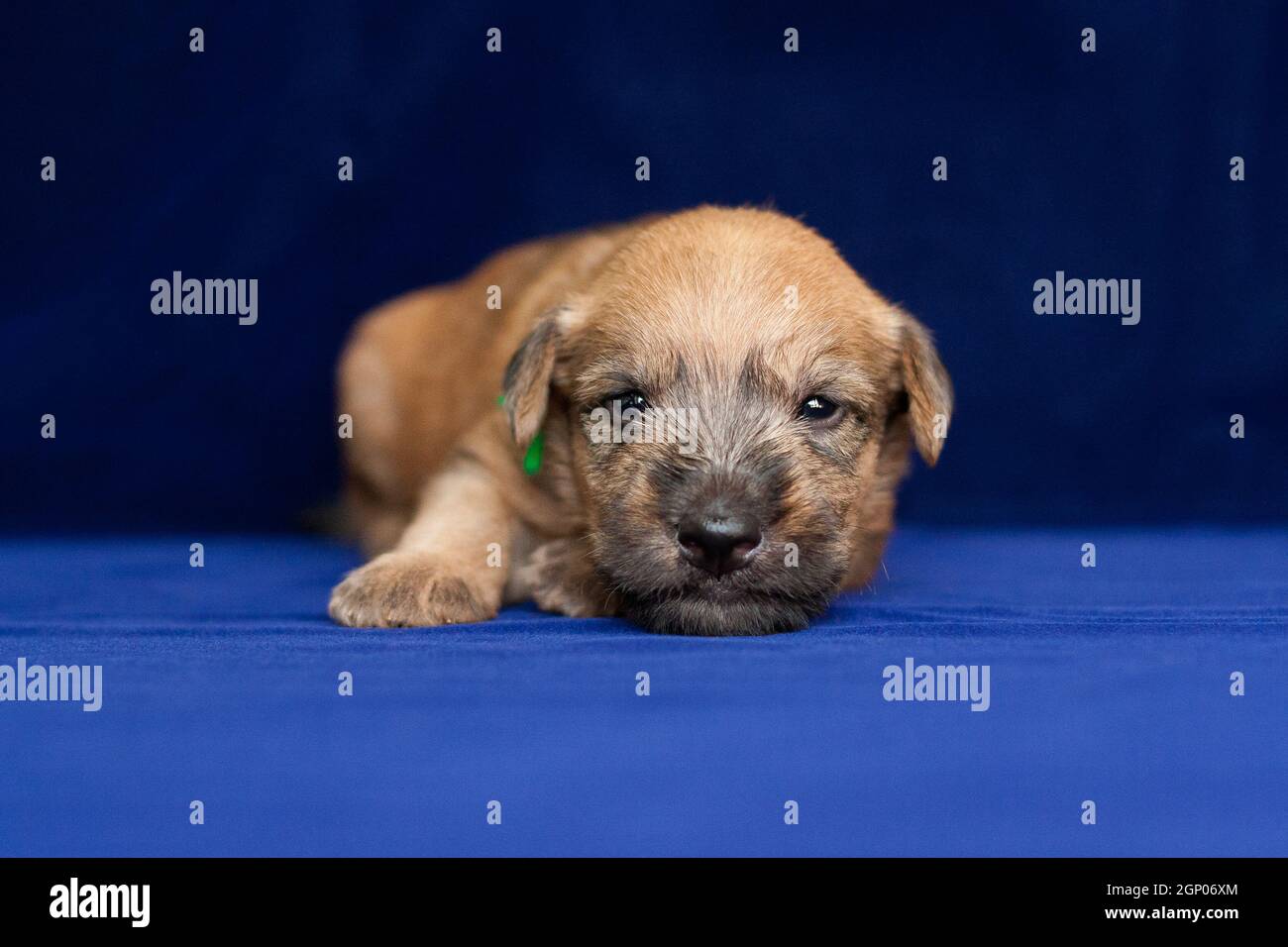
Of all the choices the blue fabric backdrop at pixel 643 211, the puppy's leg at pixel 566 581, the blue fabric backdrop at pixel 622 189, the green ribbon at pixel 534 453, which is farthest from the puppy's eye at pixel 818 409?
the blue fabric backdrop at pixel 622 189

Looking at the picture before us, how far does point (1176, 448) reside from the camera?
7926mm

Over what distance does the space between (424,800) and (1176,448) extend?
19.4 ft

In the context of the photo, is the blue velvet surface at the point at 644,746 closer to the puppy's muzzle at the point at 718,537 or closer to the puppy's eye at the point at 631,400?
the puppy's muzzle at the point at 718,537

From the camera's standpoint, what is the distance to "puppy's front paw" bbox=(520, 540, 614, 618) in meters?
4.88

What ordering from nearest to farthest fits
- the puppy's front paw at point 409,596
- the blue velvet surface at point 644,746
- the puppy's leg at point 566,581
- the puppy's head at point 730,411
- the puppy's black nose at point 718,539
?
the blue velvet surface at point 644,746 → the puppy's black nose at point 718,539 → the puppy's head at point 730,411 → the puppy's front paw at point 409,596 → the puppy's leg at point 566,581

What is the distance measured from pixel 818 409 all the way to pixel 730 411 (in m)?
0.36

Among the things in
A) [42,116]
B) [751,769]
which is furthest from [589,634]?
[42,116]

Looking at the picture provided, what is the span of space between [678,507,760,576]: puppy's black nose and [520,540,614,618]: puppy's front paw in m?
0.63

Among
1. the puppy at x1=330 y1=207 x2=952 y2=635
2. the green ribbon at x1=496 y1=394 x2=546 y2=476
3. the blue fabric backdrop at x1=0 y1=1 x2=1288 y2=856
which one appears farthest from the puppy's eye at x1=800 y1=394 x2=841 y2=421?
the blue fabric backdrop at x1=0 y1=1 x2=1288 y2=856

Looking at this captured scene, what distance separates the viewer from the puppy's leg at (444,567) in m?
4.64

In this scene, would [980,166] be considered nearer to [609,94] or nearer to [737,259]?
[609,94]

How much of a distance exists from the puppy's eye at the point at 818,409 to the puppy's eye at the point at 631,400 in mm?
511

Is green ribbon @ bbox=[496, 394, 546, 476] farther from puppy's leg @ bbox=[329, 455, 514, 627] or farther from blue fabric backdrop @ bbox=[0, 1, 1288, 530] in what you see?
blue fabric backdrop @ bbox=[0, 1, 1288, 530]

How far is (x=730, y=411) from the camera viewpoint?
14.8 ft
